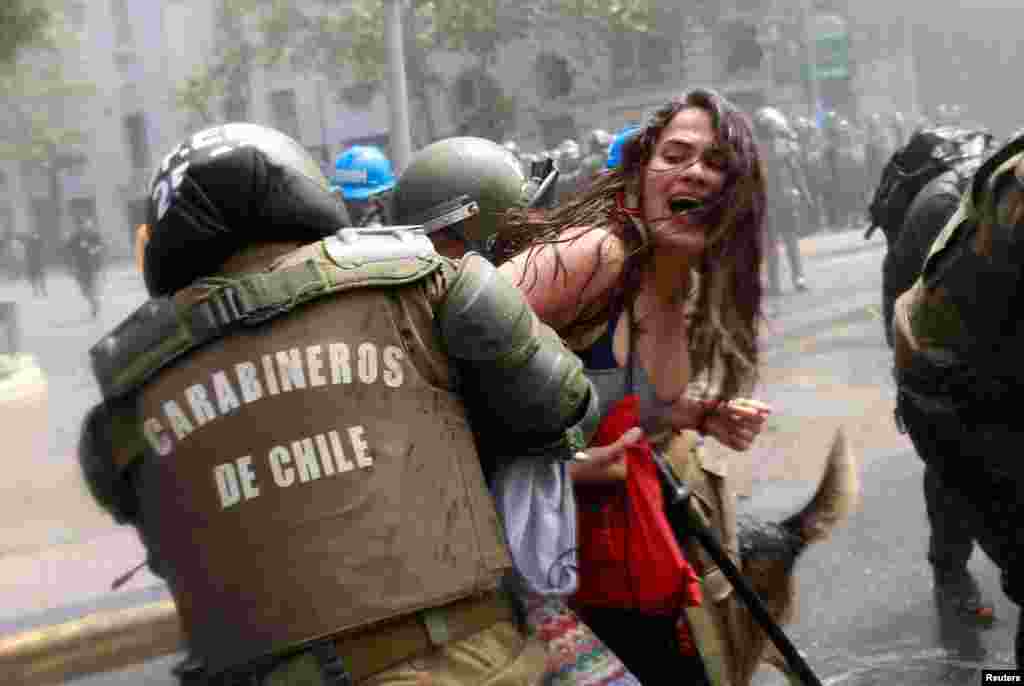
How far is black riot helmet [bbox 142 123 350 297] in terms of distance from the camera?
1534mm

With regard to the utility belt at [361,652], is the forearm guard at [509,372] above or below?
above

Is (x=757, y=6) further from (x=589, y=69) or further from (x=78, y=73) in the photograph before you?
(x=78, y=73)

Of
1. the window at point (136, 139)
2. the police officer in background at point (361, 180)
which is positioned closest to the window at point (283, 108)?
the window at point (136, 139)

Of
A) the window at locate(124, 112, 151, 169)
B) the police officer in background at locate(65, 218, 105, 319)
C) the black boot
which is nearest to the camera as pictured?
the black boot

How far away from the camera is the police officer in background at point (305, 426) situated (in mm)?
1458

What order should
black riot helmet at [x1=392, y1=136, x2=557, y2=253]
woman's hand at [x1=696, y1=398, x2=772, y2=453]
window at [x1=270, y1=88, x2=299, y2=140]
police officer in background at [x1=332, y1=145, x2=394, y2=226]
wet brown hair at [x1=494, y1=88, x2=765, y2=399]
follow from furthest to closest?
window at [x1=270, y1=88, x2=299, y2=140]
police officer in background at [x1=332, y1=145, x2=394, y2=226]
black riot helmet at [x1=392, y1=136, x2=557, y2=253]
woman's hand at [x1=696, y1=398, x2=772, y2=453]
wet brown hair at [x1=494, y1=88, x2=765, y2=399]

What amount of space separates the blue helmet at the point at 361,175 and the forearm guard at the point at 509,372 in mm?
3276

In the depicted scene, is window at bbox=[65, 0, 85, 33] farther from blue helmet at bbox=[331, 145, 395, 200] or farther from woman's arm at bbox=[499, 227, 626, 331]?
woman's arm at bbox=[499, 227, 626, 331]

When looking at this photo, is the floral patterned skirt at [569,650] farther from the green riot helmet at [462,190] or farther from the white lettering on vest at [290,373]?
the green riot helmet at [462,190]

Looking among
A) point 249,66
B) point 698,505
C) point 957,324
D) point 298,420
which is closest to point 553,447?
point 298,420

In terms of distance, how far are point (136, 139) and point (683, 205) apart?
3777 cm

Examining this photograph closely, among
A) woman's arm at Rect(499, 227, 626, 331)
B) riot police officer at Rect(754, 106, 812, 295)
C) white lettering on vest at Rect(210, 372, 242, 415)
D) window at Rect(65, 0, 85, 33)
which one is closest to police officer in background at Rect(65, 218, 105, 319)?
window at Rect(65, 0, 85, 33)

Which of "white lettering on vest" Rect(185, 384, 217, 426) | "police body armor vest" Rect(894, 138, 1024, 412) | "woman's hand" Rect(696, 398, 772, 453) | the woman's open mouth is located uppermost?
the woman's open mouth

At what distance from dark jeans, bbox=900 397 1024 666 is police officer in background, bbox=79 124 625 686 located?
0.96 meters
